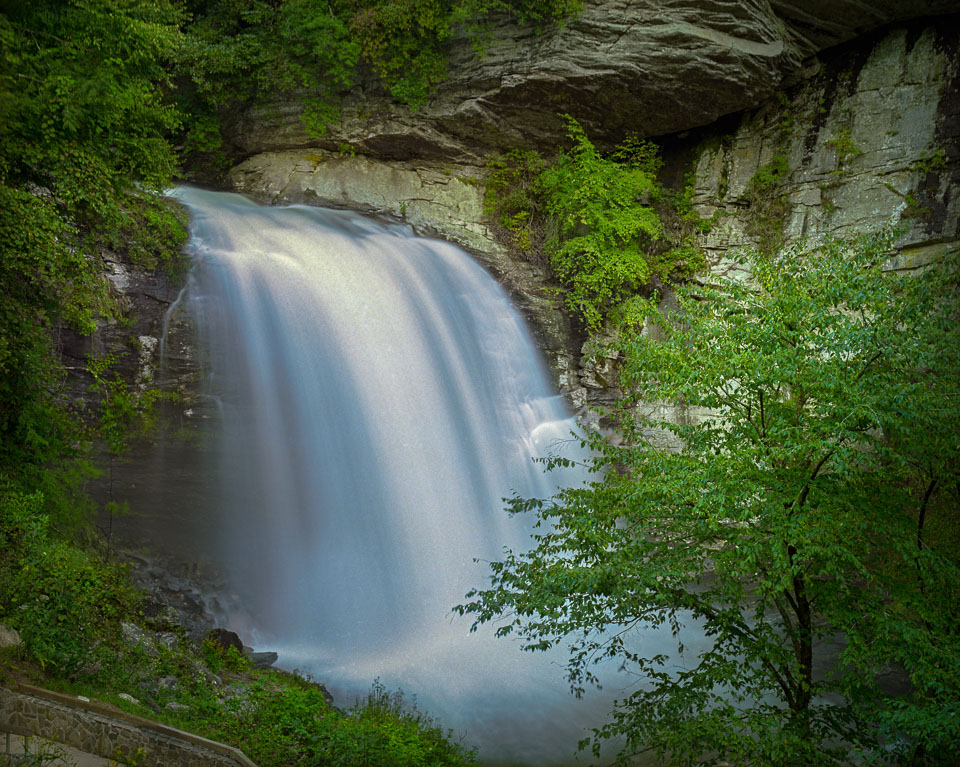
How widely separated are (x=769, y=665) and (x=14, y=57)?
10011 mm

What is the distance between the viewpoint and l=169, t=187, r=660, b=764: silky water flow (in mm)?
8758

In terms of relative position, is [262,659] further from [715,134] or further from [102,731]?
[715,134]

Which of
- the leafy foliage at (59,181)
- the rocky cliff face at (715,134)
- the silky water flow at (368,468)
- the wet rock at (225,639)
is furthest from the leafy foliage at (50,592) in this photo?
the rocky cliff face at (715,134)

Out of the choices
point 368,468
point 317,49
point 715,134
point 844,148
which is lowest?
point 368,468

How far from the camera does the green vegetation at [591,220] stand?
15.0 m

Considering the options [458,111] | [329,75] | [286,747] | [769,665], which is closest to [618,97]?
[458,111]

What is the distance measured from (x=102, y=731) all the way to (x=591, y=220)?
498 inches

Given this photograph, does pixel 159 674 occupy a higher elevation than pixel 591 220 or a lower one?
lower

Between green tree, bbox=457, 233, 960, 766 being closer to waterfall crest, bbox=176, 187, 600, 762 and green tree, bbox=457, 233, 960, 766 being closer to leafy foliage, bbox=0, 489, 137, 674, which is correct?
waterfall crest, bbox=176, 187, 600, 762

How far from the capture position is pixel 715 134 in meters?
16.1

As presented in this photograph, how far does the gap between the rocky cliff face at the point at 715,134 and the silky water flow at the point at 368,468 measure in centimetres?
274

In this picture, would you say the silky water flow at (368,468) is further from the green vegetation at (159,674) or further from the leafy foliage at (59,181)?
the leafy foliage at (59,181)

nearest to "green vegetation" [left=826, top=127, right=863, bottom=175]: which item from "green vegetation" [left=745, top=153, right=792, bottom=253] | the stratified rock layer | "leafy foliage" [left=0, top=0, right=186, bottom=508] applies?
"green vegetation" [left=745, top=153, right=792, bottom=253]

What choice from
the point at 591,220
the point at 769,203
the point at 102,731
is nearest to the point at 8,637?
the point at 102,731
